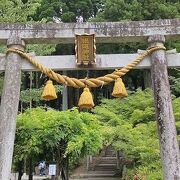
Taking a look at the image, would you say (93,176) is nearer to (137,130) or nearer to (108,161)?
(108,161)

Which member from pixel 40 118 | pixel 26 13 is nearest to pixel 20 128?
pixel 40 118

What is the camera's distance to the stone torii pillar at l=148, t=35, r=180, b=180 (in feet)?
17.1

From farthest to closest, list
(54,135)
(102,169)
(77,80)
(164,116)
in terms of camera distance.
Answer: (102,169) < (54,135) < (77,80) < (164,116)

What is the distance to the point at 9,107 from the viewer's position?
5.56 m

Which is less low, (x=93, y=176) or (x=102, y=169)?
(x=102, y=169)

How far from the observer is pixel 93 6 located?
2497 cm

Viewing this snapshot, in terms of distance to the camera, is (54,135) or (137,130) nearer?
(54,135)

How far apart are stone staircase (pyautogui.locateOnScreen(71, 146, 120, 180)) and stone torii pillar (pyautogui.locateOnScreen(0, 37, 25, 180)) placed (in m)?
10.9

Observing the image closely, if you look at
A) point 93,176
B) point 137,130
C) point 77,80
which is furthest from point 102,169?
point 77,80

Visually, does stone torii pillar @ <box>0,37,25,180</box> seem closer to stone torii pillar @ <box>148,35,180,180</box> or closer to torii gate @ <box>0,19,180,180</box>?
torii gate @ <box>0,19,180,180</box>

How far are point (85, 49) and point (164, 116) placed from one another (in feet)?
5.69

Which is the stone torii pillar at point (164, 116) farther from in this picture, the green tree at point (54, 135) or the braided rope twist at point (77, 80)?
the green tree at point (54, 135)

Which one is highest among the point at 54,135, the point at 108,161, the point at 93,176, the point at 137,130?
the point at 137,130

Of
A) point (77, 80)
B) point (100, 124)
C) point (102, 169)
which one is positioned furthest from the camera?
point (102, 169)
